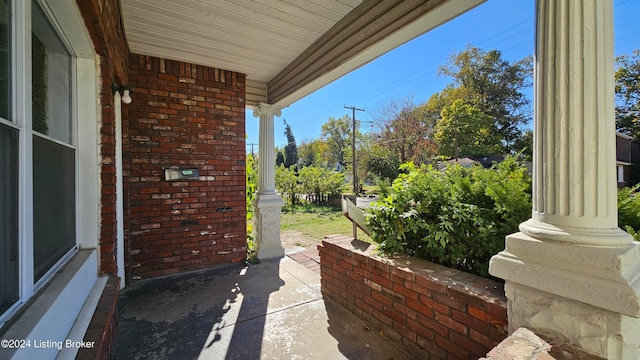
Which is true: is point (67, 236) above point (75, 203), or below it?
below

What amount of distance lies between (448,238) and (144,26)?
3279 millimetres

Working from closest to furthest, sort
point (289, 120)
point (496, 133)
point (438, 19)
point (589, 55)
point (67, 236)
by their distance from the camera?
point (589, 55) → point (67, 236) → point (438, 19) → point (496, 133) → point (289, 120)

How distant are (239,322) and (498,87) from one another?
1058 inches

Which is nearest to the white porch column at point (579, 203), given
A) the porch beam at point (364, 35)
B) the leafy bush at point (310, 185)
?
the porch beam at point (364, 35)

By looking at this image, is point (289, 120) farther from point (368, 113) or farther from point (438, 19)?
point (438, 19)

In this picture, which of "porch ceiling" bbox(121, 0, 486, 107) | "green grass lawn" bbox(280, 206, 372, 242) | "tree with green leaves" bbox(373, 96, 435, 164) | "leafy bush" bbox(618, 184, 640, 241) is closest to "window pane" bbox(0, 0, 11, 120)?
"porch ceiling" bbox(121, 0, 486, 107)

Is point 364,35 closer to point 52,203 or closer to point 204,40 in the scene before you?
point 204,40

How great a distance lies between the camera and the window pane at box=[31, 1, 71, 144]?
124 centimetres

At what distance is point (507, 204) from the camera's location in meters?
1.79

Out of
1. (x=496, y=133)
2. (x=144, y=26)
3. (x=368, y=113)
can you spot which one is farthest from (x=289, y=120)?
(x=144, y=26)

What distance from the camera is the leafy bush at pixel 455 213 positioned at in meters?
1.81

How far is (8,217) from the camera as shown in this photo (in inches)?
38.0

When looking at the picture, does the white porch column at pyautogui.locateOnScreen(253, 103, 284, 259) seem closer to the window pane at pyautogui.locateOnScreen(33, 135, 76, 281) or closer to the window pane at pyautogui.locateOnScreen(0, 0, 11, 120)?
the window pane at pyautogui.locateOnScreen(33, 135, 76, 281)

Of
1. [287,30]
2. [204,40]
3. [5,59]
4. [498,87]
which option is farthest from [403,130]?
[5,59]
